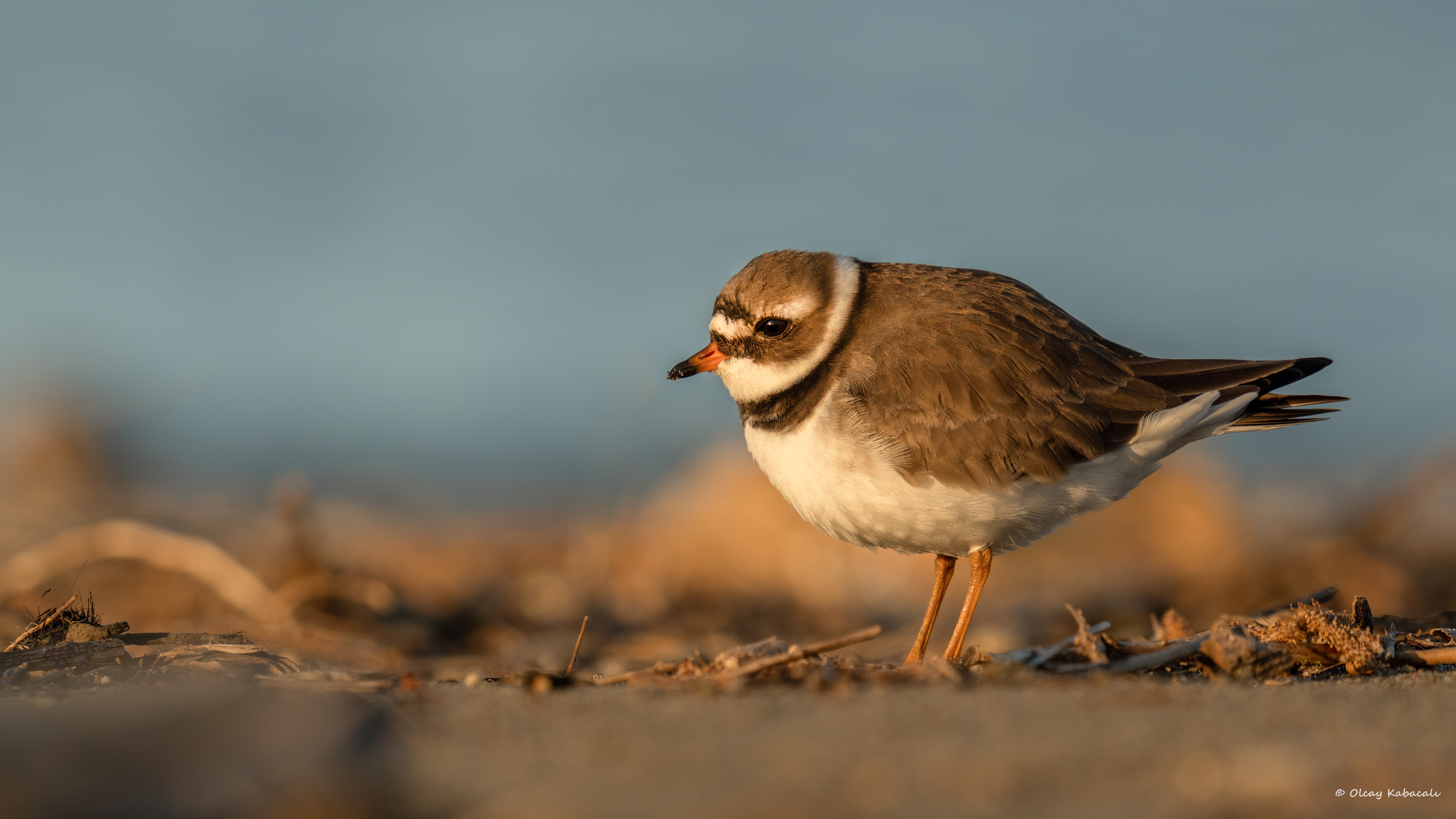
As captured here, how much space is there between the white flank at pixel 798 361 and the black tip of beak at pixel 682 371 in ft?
0.53

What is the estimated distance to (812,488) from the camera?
15.1 ft

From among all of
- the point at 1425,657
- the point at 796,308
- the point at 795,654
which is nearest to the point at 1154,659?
the point at 1425,657

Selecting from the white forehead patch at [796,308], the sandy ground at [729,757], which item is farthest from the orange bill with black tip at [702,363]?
the sandy ground at [729,757]

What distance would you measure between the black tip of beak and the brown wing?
0.93m

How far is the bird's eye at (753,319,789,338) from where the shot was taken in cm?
508

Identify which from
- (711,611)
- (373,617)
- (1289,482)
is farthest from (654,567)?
(1289,482)

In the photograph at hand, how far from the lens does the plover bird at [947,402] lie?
4.50m

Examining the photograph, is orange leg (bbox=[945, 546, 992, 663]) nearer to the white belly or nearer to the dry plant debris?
the white belly

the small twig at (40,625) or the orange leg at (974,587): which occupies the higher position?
the small twig at (40,625)

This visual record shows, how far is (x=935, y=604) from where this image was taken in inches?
195

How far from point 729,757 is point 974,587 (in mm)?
2791

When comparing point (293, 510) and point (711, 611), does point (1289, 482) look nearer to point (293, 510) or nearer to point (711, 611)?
point (711, 611)

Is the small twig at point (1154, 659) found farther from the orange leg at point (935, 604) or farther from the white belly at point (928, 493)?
the white belly at point (928, 493)

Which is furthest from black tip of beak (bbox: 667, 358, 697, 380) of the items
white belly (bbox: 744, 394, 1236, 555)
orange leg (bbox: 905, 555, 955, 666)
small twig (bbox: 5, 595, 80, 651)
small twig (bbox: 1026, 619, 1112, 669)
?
small twig (bbox: 5, 595, 80, 651)
